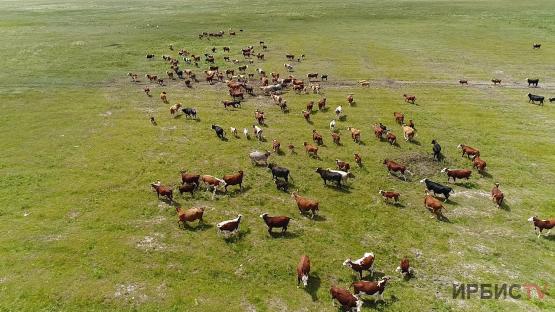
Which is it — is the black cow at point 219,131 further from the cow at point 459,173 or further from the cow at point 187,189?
the cow at point 459,173

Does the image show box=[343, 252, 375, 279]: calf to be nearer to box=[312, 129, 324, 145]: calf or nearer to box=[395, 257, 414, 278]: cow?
box=[395, 257, 414, 278]: cow

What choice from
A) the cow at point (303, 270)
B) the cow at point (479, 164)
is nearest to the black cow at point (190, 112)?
the cow at point (303, 270)

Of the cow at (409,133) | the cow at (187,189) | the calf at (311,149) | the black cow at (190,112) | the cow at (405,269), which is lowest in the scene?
the cow at (405,269)

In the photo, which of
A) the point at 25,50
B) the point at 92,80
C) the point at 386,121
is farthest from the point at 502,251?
the point at 25,50

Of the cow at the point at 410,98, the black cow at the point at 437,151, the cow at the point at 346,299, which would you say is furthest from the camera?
the cow at the point at 410,98

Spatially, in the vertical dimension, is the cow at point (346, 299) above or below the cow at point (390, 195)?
below

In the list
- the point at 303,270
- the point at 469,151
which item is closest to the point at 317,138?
the point at 469,151

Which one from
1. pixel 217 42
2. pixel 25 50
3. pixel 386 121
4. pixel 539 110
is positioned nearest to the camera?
pixel 386 121

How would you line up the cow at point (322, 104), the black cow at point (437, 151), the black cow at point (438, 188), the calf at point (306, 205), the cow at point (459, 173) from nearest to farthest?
the calf at point (306, 205)
the black cow at point (438, 188)
the cow at point (459, 173)
the black cow at point (437, 151)
the cow at point (322, 104)

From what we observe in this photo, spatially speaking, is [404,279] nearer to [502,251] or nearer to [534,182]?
[502,251]
